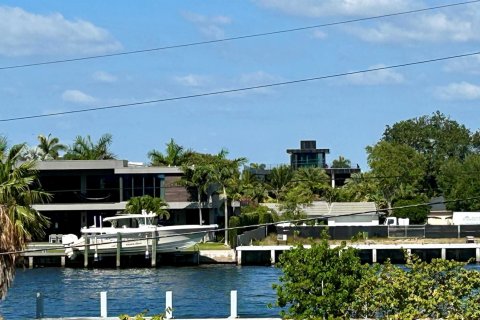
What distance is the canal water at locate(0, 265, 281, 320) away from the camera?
51.3 meters

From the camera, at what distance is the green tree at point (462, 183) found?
116 m

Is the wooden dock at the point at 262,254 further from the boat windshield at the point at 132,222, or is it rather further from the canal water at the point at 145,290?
the boat windshield at the point at 132,222

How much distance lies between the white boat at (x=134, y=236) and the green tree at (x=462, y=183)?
40439mm

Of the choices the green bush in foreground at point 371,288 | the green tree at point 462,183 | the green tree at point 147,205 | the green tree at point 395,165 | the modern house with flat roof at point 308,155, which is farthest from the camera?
the modern house with flat roof at point 308,155

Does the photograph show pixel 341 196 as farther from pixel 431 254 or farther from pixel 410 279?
pixel 410 279

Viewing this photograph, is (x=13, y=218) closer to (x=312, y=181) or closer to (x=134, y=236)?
(x=134, y=236)

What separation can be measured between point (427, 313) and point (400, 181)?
4034 inches

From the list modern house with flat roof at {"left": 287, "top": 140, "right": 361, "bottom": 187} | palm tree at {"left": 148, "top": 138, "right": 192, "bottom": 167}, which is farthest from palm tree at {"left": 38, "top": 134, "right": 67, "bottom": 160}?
modern house with flat roof at {"left": 287, "top": 140, "right": 361, "bottom": 187}

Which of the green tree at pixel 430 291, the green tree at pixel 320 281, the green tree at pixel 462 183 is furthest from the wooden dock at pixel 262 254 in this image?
the green tree at pixel 430 291

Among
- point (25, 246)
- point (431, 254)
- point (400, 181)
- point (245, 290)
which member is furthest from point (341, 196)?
point (25, 246)

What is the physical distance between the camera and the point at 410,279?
27859 mm

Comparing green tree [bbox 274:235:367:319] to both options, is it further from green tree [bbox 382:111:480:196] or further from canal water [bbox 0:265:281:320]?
green tree [bbox 382:111:480:196]

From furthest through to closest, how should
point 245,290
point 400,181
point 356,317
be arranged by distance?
1. point 400,181
2. point 245,290
3. point 356,317

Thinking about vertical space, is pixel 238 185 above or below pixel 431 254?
above
